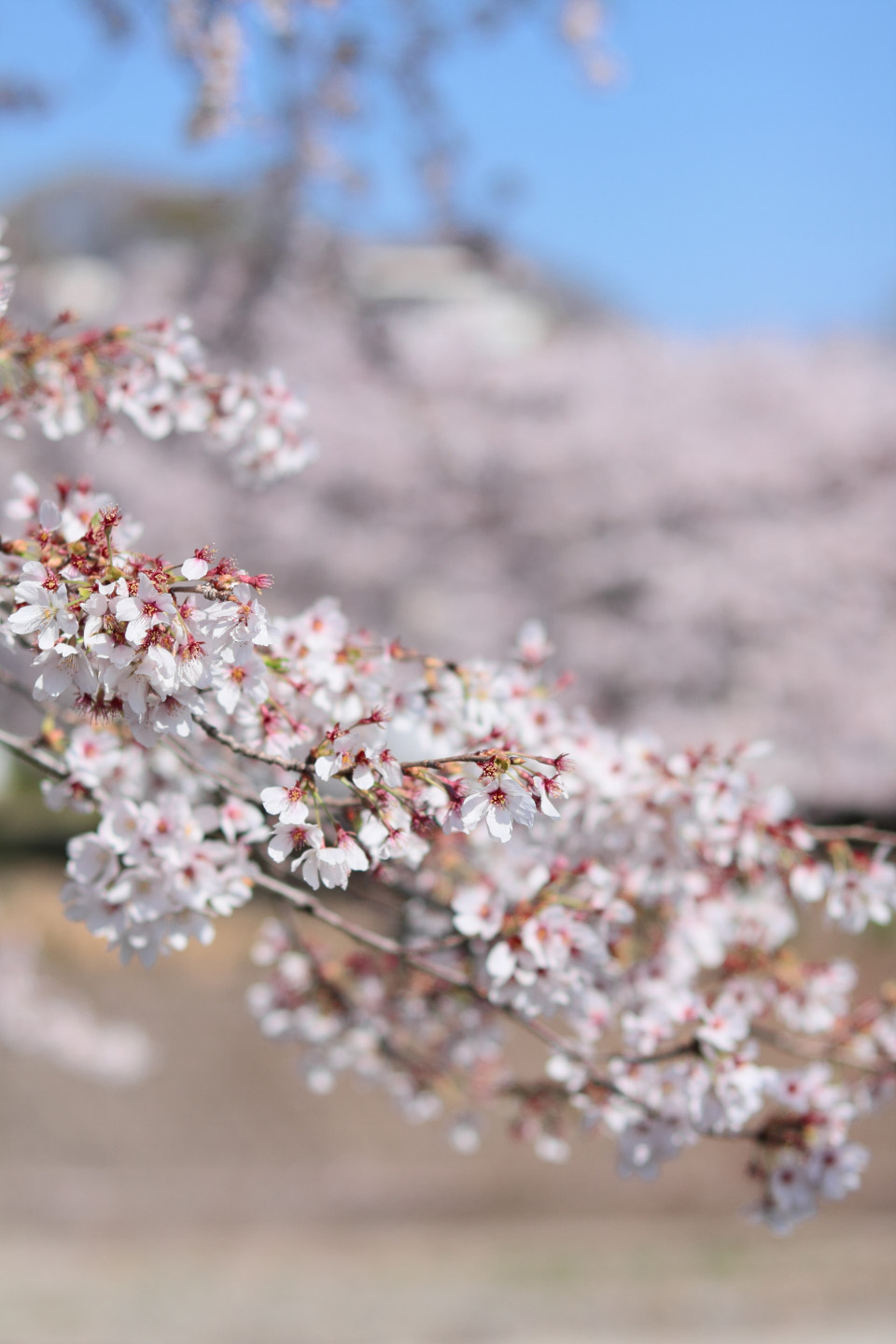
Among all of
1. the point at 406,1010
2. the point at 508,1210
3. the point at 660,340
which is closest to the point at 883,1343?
the point at 508,1210

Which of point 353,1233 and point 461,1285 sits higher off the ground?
point 353,1233

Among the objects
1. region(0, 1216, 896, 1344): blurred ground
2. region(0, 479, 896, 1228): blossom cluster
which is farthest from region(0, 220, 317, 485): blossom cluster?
region(0, 1216, 896, 1344): blurred ground

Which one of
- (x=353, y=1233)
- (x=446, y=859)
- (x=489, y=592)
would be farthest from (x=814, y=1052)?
(x=489, y=592)

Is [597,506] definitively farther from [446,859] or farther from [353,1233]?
[446,859]

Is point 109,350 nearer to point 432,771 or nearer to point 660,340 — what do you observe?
point 432,771

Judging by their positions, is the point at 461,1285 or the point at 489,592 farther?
the point at 489,592

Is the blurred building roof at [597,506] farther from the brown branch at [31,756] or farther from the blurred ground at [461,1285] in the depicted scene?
the brown branch at [31,756]
